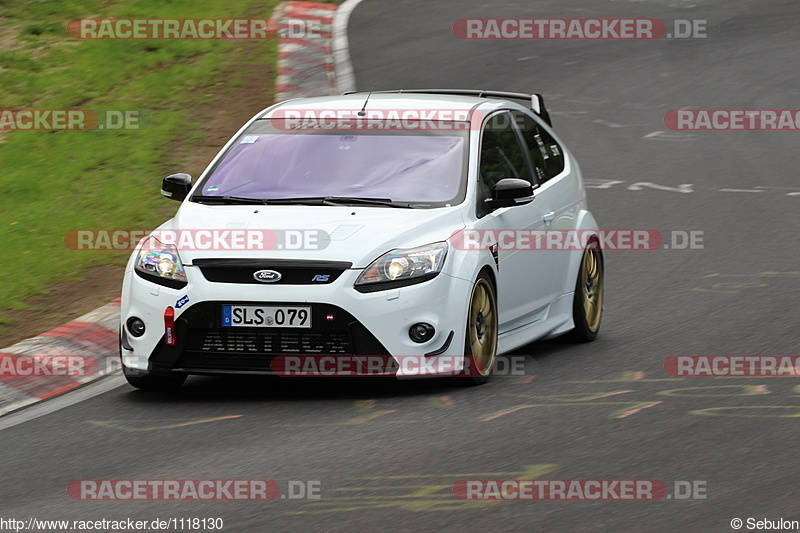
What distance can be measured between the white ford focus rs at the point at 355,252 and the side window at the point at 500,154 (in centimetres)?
2

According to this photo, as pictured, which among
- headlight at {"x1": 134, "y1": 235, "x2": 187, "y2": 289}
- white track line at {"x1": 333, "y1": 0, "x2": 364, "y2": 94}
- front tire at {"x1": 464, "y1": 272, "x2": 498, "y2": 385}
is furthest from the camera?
white track line at {"x1": 333, "y1": 0, "x2": 364, "y2": 94}

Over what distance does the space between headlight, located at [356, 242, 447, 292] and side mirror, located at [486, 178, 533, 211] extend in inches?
30.1

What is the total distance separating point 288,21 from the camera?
20.5m

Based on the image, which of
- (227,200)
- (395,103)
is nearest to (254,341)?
(227,200)

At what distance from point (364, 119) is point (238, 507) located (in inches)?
148

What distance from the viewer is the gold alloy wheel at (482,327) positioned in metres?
8.11

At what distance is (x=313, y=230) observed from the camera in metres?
7.91

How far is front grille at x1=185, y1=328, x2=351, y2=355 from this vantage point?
25.3 feet

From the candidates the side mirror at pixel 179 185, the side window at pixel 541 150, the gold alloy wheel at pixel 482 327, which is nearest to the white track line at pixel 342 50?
the side window at pixel 541 150

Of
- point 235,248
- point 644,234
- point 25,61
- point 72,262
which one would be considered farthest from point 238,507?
point 25,61

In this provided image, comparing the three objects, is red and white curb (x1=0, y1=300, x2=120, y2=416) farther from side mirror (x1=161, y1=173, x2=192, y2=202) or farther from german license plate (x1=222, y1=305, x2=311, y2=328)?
german license plate (x1=222, y1=305, x2=311, y2=328)

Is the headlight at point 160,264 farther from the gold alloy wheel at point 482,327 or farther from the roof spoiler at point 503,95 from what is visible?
the roof spoiler at point 503,95

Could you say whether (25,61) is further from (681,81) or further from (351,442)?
(351,442)

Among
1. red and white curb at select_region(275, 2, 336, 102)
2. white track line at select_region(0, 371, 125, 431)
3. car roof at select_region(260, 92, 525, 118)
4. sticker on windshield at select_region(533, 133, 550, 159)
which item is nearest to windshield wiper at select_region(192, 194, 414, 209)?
car roof at select_region(260, 92, 525, 118)
